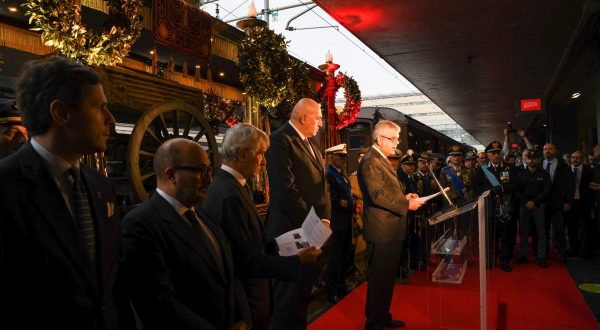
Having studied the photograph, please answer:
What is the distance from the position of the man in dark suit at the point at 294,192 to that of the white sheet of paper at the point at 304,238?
822 mm

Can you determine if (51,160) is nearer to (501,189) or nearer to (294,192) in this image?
(294,192)

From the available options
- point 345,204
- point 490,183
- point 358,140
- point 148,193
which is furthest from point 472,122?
point 148,193

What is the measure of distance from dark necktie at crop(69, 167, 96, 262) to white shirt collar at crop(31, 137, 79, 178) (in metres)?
0.05

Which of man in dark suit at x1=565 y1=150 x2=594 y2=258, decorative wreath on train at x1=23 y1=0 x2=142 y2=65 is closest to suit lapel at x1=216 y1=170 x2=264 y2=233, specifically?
decorative wreath on train at x1=23 y1=0 x2=142 y2=65

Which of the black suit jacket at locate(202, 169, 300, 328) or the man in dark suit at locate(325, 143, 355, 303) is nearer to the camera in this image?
the black suit jacket at locate(202, 169, 300, 328)

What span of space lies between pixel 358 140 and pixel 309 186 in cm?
925

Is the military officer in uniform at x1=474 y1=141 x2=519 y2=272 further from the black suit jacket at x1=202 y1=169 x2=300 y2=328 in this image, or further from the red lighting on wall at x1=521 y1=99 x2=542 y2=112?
the red lighting on wall at x1=521 y1=99 x2=542 y2=112

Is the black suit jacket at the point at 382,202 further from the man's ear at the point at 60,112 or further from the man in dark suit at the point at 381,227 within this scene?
the man's ear at the point at 60,112

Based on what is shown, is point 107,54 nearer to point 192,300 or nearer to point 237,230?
point 237,230

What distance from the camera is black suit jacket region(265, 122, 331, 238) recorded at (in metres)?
3.25

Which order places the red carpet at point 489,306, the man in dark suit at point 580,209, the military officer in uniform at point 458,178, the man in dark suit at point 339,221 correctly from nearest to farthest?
the red carpet at point 489,306 → the man in dark suit at point 339,221 → the military officer in uniform at point 458,178 → the man in dark suit at point 580,209

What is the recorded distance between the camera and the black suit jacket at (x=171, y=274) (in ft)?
5.29

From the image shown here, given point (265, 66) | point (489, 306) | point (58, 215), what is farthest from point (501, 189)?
point (58, 215)

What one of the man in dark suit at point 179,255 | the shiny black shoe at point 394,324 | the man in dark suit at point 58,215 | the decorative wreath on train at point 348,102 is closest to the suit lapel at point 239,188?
the man in dark suit at point 179,255
